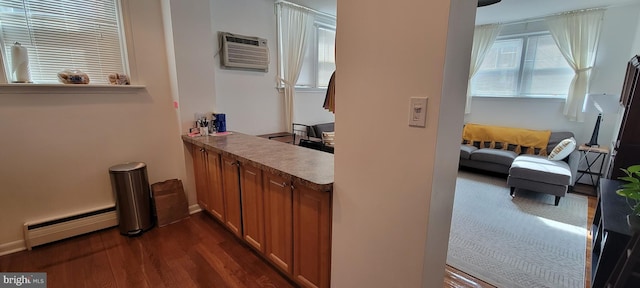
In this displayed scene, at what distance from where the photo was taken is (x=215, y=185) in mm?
2373

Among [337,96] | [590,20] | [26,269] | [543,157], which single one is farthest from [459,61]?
[590,20]

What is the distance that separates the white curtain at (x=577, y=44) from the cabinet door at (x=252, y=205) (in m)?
4.88

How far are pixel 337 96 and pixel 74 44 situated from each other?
97.3 inches

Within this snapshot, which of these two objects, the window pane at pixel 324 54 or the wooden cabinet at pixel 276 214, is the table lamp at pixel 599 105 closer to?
the window pane at pixel 324 54

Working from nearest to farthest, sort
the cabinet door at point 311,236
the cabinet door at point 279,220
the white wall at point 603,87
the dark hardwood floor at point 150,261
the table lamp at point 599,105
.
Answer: the cabinet door at point 311,236
the cabinet door at point 279,220
the dark hardwood floor at point 150,261
the table lamp at point 599,105
the white wall at point 603,87

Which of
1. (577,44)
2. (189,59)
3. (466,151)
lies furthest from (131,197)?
(577,44)

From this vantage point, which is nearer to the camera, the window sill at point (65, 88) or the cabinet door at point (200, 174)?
the window sill at point (65, 88)

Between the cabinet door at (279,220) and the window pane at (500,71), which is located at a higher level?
the window pane at (500,71)

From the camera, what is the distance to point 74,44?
2.20 metres

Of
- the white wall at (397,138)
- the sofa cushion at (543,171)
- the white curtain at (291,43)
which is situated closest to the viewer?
the white wall at (397,138)

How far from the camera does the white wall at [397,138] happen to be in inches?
35.9

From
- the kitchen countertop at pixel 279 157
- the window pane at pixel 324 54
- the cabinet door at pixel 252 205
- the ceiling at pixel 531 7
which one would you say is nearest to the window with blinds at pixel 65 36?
the kitchen countertop at pixel 279 157

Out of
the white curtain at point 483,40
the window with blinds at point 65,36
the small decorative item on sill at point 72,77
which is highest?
the white curtain at point 483,40

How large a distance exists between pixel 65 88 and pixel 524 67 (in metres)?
6.10
